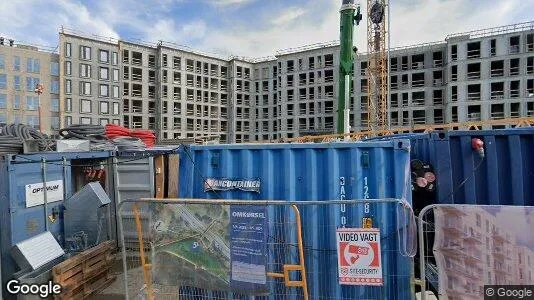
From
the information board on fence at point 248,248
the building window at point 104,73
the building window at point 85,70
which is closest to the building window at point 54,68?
the building window at point 85,70

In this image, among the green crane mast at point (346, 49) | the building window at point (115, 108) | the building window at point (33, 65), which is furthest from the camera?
the building window at point (115, 108)

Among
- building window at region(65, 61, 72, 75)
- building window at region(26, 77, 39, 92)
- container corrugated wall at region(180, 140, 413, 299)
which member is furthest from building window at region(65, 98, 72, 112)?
container corrugated wall at region(180, 140, 413, 299)

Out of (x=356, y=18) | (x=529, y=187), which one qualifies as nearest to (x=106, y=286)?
(x=529, y=187)

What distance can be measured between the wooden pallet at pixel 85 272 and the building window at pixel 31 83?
52.6 metres

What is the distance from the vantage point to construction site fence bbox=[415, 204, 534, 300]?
3.35m

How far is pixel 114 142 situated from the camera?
8.92 metres

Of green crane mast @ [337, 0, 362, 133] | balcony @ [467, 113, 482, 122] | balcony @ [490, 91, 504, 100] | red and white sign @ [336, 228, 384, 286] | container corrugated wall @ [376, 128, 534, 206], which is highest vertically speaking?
balcony @ [490, 91, 504, 100]

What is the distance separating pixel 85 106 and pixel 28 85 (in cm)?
818

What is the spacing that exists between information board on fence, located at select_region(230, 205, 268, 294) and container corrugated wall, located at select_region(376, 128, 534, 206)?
2883 mm

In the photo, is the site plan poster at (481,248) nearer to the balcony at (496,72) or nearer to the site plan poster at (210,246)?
the site plan poster at (210,246)

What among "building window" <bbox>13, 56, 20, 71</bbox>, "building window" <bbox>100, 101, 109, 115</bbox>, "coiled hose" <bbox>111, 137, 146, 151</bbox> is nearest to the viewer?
"coiled hose" <bbox>111, 137, 146, 151</bbox>

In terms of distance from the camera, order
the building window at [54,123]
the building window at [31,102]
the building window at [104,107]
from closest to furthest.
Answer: the building window at [54,123]
the building window at [31,102]
the building window at [104,107]

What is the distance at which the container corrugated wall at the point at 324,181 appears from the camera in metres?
4.19

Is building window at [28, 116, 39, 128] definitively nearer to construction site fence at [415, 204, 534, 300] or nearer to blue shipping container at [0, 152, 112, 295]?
blue shipping container at [0, 152, 112, 295]
